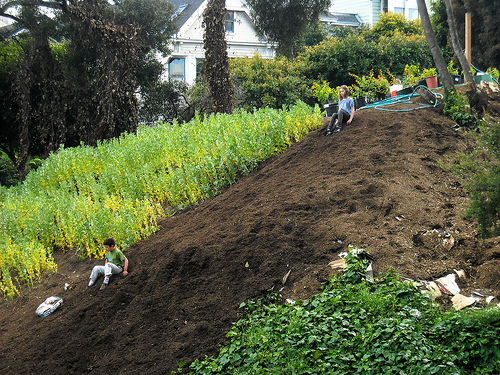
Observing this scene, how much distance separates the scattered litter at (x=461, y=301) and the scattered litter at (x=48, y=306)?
440cm

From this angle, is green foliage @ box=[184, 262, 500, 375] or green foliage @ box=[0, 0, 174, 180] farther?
green foliage @ box=[0, 0, 174, 180]

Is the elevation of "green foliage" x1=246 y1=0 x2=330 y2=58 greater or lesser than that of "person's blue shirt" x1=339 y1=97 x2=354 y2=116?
greater

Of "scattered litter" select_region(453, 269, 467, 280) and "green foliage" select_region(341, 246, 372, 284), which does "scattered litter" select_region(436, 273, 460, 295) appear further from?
"green foliage" select_region(341, 246, 372, 284)

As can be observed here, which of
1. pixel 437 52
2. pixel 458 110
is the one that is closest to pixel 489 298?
pixel 458 110

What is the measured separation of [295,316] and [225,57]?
31.9 feet

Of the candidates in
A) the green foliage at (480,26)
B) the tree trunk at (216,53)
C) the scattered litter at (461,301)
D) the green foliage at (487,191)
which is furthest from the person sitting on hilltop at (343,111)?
the green foliage at (480,26)

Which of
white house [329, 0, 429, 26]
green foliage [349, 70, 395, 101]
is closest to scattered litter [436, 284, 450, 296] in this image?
green foliage [349, 70, 395, 101]

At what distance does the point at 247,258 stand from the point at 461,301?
2.09m

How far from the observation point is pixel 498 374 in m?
3.21

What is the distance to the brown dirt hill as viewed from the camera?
14.8 ft

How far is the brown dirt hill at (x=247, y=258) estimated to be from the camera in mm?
4504

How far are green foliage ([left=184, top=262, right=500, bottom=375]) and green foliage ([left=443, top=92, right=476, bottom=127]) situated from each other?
4.52 m

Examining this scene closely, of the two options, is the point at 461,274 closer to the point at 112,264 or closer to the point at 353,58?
the point at 112,264

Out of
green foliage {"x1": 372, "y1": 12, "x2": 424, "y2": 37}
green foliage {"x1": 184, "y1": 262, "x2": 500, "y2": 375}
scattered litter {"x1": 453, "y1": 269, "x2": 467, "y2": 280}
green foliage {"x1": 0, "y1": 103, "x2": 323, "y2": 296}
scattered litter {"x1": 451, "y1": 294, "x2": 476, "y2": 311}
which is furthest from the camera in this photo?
green foliage {"x1": 372, "y1": 12, "x2": 424, "y2": 37}
